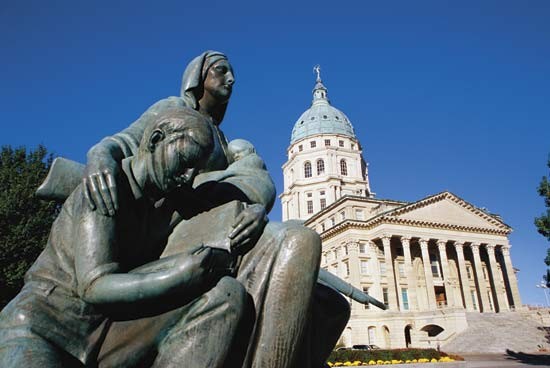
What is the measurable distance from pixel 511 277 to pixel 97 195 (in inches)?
2681

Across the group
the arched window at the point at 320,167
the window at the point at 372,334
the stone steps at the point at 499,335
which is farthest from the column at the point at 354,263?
the arched window at the point at 320,167

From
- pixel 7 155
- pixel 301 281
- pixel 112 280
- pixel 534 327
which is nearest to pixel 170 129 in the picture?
pixel 112 280

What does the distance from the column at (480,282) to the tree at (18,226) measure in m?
54.1

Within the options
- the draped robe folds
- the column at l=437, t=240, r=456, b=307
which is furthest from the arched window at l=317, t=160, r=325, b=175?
the draped robe folds

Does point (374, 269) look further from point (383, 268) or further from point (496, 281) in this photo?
point (496, 281)

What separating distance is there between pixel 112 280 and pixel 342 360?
19.9m

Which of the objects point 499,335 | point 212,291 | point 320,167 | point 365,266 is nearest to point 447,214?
point 365,266

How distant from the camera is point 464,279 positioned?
5400cm

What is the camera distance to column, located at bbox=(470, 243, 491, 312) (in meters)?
53.9

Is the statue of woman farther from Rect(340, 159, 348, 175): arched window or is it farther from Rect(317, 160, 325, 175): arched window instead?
Rect(340, 159, 348, 175): arched window

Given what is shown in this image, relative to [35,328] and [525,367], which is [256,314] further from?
[525,367]

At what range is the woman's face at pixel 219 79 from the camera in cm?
306

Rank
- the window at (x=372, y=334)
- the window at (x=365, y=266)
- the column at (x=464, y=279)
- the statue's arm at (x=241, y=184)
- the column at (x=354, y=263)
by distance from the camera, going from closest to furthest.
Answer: the statue's arm at (x=241, y=184) < the window at (x=372, y=334) < the column at (x=354, y=263) < the window at (x=365, y=266) < the column at (x=464, y=279)

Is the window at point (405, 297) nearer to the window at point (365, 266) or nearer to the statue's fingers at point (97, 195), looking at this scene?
the window at point (365, 266)
